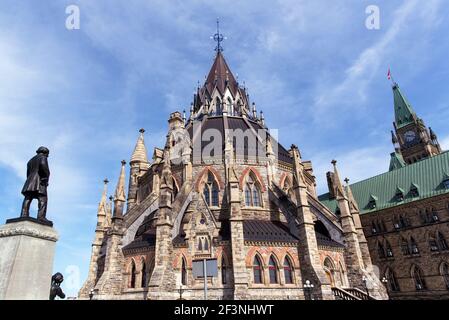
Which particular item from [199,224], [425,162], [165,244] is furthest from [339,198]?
[425,162]

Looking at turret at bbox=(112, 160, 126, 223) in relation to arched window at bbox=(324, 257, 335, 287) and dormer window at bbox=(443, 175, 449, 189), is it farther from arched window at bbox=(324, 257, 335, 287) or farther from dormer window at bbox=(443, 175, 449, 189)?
dormer window at bbox=(443, 175, 449, 189)

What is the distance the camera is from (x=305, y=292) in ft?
68.8

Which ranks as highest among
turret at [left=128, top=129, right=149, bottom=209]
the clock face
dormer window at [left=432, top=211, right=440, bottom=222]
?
the clock face

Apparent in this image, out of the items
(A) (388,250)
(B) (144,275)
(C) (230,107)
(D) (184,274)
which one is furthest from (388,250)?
(B) (144,275)

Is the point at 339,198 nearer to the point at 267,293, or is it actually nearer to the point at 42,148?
the point at 267,293

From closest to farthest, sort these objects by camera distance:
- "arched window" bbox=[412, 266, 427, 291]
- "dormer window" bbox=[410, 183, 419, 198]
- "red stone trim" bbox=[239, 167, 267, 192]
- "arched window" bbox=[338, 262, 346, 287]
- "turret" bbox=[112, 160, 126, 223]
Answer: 1. "arched window" bbox=[338, 262, 346, 287]
2. "turret" bbox=[112, 160, 126, 223]
3. "red stone trim" bbox=[239, 167, 267, 192]
4. "arched window" bbox=[412, 266, 427, 291]
5. "dormer window" bbox=[410, 183, 419, 198]

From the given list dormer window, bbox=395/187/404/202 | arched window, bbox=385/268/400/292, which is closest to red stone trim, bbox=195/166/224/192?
arched window, bbox=385/268/400/292

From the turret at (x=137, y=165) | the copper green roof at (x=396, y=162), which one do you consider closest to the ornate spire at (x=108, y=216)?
the turret at (x=137, y=165)

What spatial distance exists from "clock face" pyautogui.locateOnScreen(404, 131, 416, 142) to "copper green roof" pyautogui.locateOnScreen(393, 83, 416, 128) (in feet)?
8.49

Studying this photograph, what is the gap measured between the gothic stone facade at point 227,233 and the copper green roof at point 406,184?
35.9 feet

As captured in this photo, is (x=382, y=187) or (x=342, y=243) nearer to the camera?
(x=342, y=243)

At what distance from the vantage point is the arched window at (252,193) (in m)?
27.7

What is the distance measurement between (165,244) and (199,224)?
10.3ft

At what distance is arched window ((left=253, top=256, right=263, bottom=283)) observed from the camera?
21.5 meters
